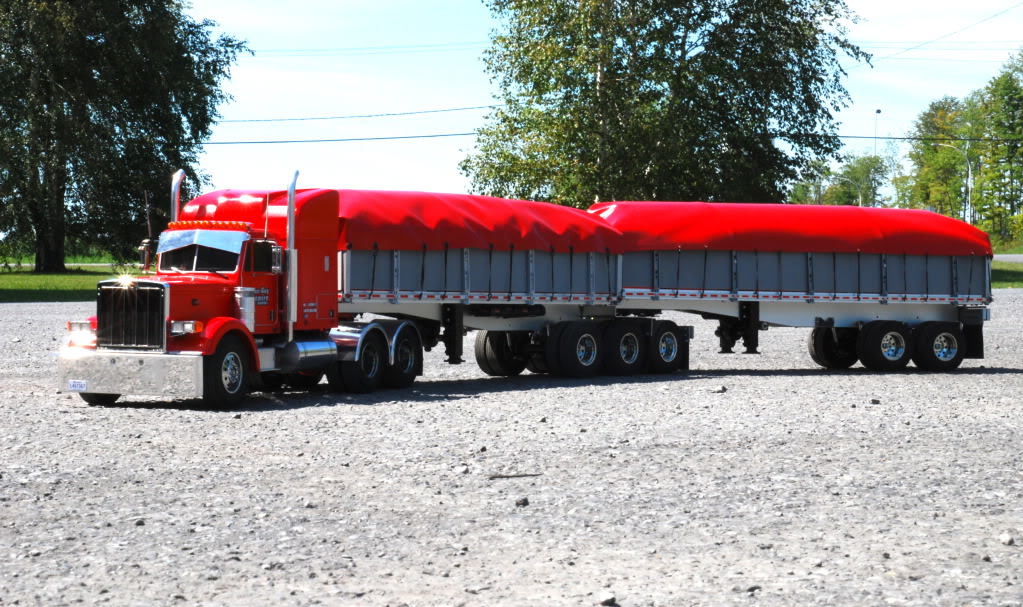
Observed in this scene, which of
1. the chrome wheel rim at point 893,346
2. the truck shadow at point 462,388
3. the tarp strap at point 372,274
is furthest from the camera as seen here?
the chrome wheel rim at point 893,346

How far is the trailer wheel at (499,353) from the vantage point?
77.6 feet

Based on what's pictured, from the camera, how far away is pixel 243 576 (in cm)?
771

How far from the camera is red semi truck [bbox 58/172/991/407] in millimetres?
17188

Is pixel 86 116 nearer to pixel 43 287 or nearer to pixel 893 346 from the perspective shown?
pixel 43 287

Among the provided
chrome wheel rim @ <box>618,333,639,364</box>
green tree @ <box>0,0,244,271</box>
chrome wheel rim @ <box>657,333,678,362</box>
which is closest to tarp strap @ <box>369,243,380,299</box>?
chrome wheel rim @ <box>618,333,639,364</box>

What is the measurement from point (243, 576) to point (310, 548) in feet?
2.61

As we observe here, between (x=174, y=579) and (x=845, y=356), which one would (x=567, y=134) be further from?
(x=174, y=579)

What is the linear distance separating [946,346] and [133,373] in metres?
15.5

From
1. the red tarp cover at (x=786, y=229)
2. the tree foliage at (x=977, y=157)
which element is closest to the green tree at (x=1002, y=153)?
the tree foliage at (x=977, y=157)

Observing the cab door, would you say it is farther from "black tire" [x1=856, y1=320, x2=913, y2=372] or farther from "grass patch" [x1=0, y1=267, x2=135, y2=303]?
"grass patch" [x1=0, y1=267, x2=135, y2=303]

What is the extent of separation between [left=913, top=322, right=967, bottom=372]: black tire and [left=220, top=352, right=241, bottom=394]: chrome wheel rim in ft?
44.6

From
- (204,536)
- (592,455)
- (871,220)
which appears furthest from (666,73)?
(204,536)

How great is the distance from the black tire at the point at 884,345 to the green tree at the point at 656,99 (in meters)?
24.6

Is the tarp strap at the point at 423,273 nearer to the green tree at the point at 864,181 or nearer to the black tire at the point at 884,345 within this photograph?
the black tire at the point at 884,345
